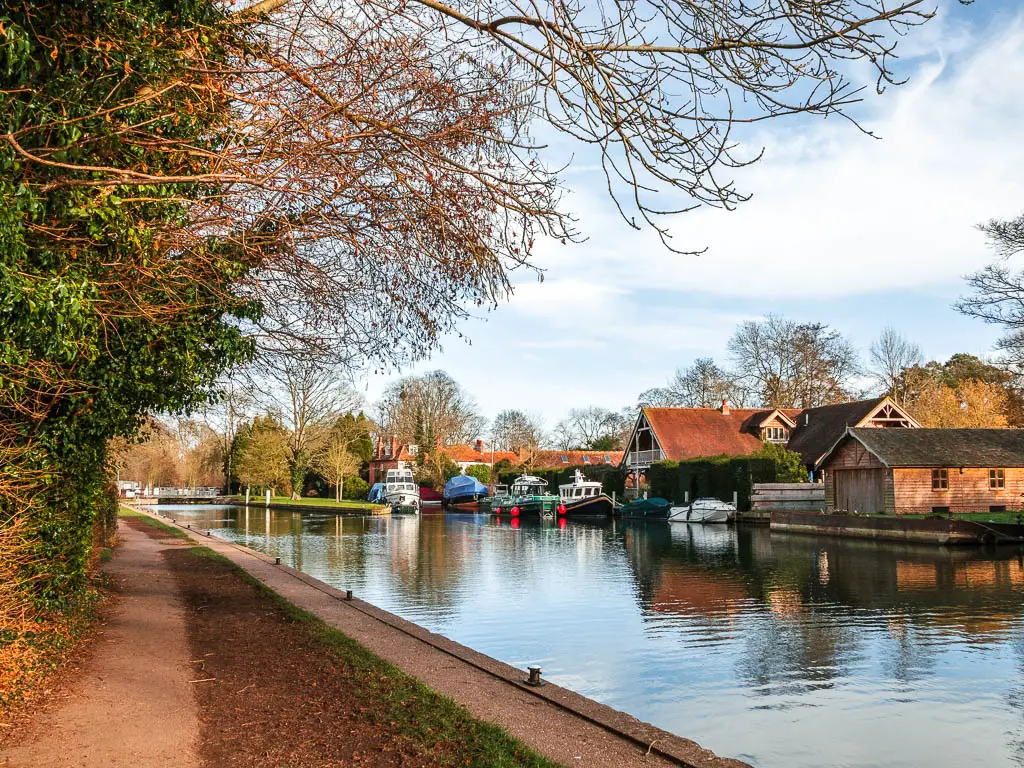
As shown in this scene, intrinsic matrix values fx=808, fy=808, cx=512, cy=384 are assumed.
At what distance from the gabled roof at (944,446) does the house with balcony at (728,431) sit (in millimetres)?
13523

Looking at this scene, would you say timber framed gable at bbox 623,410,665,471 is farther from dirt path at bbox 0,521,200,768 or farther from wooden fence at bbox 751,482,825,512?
dirt path at bbox 0,521,200,768

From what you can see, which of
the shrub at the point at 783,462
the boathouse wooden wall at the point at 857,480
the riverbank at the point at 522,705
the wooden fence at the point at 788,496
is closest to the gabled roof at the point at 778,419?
the shrub at the point at 783,462

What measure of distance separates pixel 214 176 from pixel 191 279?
137 inches

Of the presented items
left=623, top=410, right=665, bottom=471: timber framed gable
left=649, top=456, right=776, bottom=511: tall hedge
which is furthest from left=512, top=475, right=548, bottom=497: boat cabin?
left=649, top=456, right=776, bottom=511: tall hedge

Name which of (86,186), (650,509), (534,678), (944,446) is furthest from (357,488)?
(86,186)

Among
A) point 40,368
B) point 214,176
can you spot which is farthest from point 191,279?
point 214,176

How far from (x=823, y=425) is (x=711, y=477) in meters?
10.1

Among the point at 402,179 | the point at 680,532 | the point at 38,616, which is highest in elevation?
the point at 402,179

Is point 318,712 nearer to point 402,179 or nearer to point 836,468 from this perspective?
point 402,179

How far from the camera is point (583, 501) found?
2216 inches

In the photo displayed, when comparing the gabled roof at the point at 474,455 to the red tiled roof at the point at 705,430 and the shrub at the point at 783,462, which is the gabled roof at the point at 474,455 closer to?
the red tiled roof at the point at 705,430

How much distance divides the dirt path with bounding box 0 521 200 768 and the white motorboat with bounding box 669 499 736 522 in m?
38.9

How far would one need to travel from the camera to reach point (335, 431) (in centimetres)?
7400

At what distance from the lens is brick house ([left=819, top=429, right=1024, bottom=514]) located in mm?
36594
